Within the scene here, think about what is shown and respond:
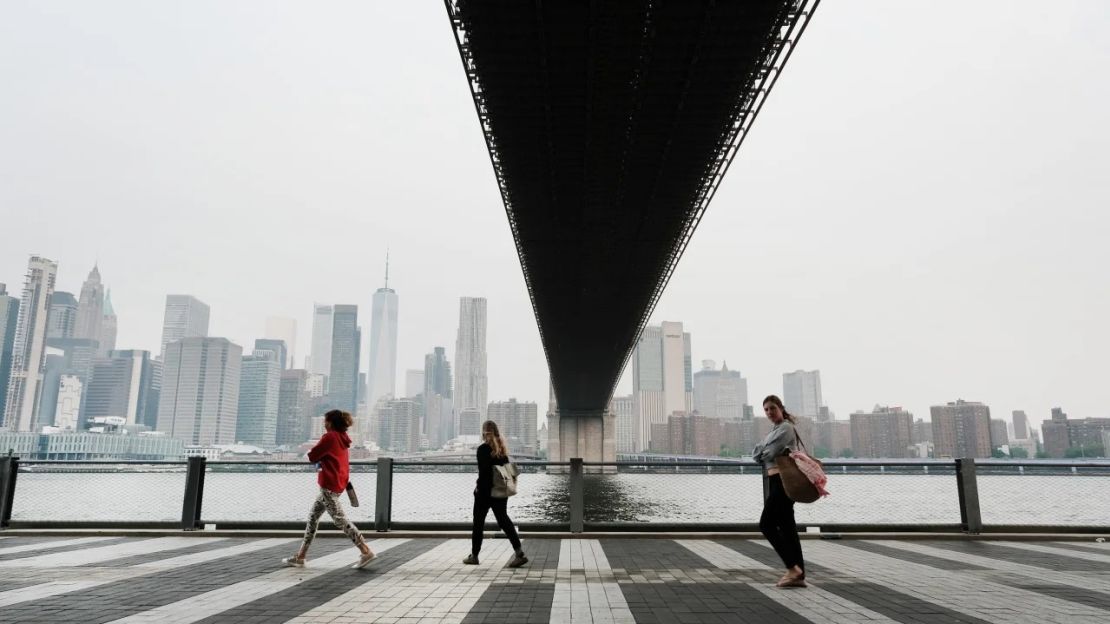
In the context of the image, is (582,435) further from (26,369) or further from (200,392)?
(26,369)

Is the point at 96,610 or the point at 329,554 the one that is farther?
the point at 329,554

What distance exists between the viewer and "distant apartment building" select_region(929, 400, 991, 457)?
9175 cm

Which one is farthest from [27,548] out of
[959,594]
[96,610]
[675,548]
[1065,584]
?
[1065,584]

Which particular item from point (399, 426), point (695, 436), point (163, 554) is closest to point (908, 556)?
point (163, 554)

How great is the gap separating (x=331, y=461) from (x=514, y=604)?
295 centimetres

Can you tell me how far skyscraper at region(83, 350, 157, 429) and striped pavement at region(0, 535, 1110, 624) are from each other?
196 metres

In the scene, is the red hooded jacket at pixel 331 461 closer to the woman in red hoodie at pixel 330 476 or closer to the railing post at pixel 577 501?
the woman in red hoodie at pixel 330 476

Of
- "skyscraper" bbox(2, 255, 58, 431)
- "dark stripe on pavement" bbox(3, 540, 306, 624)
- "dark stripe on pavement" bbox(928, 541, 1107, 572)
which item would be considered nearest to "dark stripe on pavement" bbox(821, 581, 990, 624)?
"dark stripe on pavement" bbox(928, 541, 1107, 572)

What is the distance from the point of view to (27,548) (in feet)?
28.5

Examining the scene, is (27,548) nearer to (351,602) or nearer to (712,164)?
(351,602)

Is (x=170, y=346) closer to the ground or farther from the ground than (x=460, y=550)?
farther from the ground

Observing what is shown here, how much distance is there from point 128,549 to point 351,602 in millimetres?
4872

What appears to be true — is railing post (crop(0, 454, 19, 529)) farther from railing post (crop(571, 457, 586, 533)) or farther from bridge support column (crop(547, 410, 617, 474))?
bridge support column (crop(547, 410, 617, 474))

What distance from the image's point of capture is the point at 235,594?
19.0 feet
